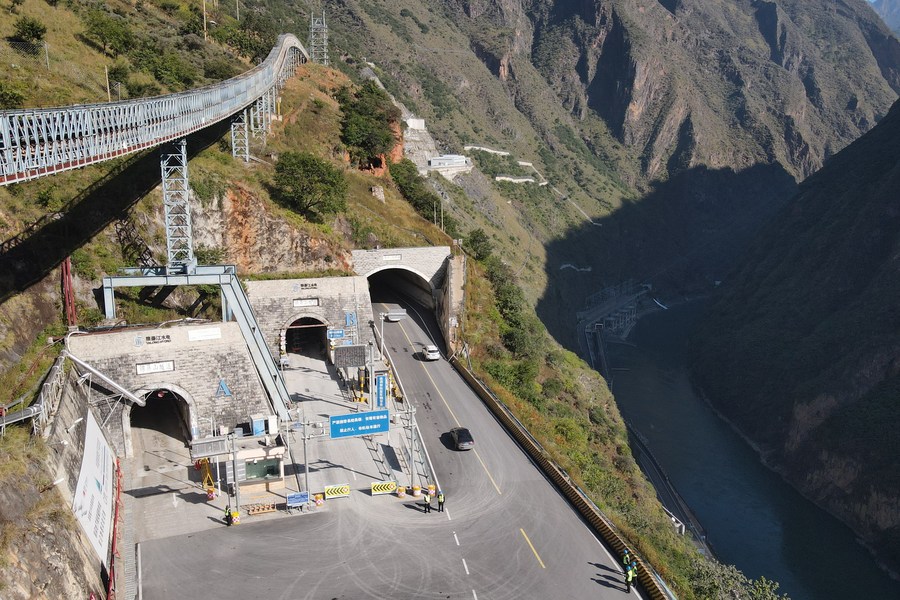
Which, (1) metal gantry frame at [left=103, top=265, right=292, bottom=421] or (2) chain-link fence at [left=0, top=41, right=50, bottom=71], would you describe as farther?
(2) chain-link fence at [left=0, top=41, right=50, bottom=71]

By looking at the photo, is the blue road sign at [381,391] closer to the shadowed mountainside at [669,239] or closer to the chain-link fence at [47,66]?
the chain-link fence at [47,66]

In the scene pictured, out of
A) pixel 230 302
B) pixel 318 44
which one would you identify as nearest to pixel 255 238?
pixel 230 302

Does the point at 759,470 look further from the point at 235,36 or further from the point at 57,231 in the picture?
the point at 235,36

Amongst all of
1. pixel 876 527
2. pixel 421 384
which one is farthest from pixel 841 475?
pixel 421 384

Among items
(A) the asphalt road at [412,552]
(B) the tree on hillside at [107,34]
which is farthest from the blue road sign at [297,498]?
(B) the tree on hillside at [107,34]

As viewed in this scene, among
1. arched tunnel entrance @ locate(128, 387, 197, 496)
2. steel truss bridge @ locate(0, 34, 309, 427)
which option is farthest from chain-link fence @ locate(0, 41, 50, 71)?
arched tunnel entrance @ locate(128, 387, 197, 496)

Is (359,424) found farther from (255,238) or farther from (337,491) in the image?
(255,238)

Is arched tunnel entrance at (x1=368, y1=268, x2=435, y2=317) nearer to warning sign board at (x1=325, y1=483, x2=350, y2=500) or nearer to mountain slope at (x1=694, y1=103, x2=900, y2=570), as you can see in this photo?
warning sign board at (x1=325, y1=483, x2=350, y2=500)

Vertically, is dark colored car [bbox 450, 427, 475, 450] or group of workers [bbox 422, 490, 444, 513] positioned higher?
dark colored car [bbox 450, 427, 475, 450]
